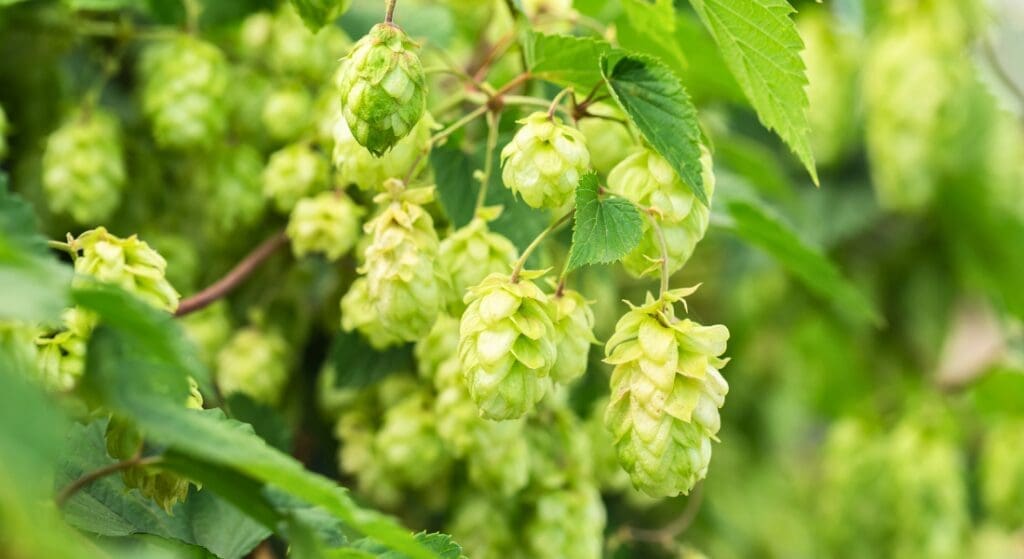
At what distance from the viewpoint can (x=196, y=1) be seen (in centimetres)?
109

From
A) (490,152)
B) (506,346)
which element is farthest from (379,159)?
(506,346)

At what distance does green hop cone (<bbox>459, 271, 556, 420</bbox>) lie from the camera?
0.66m

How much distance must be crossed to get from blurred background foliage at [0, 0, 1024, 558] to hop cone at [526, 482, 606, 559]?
0.15 ft

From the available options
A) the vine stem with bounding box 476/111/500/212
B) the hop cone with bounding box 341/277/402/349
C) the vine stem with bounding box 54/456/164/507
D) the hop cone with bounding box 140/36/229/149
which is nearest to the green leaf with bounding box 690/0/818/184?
the vine stem with bounding box 476/111/500/212

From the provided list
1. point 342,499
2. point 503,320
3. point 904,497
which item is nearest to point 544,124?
point 503,320

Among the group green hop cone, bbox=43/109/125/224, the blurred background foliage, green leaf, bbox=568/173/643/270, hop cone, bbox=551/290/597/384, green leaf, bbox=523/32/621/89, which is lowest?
the blurred background foliage

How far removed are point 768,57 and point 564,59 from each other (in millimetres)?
133

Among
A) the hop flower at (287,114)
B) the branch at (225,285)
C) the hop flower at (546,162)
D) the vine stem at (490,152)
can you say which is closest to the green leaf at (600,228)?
the hop flower at (546,162)

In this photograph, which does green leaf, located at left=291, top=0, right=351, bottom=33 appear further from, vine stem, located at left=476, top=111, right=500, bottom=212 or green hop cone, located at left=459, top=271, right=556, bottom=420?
green hop cone, located at left=459, top=271, right=556, bottom=420

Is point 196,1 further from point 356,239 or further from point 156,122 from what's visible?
point 356,239

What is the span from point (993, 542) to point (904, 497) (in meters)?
0.20

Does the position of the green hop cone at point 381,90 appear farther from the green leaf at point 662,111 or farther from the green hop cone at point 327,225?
the green hop cone at point 327,225

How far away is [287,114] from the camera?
1.06 m

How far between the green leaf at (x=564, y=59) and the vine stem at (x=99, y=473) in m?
0.36
